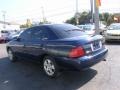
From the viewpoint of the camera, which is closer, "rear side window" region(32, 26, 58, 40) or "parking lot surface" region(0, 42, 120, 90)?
"parking lot surface" region(0, 42, 120, 90)

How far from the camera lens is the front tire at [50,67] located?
6.13m

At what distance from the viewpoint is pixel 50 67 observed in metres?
6.36

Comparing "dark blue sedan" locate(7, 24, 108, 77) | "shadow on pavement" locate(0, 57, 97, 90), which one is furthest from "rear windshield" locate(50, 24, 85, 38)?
"shadow on pavement" locate(0, 57, 97, 90)

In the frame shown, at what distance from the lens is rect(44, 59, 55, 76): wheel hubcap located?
6.27 meters

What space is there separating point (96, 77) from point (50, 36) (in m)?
1.86

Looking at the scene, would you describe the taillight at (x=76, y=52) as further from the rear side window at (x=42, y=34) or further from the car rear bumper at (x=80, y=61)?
the rear side window at (x=42, y=34)

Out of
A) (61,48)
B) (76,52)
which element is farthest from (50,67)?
(76,52)

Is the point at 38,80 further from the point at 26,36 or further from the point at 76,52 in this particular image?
the point at 26,36

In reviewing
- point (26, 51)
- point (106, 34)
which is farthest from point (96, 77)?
point (106, 34)

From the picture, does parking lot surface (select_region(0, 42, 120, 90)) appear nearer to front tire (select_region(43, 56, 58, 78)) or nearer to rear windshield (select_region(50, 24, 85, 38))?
front tire (select_region(43, 56, 58, 78))

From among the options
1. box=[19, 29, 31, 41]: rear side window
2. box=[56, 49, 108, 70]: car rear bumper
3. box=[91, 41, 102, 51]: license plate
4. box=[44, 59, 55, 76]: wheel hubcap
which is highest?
box=[19, 29, 31, 41]: rear side window

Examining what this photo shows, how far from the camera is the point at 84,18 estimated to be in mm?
64562

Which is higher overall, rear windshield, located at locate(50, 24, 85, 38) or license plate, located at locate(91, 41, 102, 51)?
rear windshield, located at locate(50, 24, 85, 38)

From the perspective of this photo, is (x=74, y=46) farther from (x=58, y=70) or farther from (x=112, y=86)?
(x=112, y=86)
